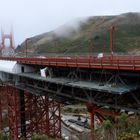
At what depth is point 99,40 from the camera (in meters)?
126

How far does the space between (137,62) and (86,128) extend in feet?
101

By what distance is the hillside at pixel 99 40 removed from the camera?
4520 inches

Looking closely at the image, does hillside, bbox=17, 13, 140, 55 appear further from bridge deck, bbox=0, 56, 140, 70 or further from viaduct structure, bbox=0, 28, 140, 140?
bridge deck, bbox=0, 56, 140, 70

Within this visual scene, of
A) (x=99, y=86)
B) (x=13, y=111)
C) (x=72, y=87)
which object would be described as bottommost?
(x=13, y=111)

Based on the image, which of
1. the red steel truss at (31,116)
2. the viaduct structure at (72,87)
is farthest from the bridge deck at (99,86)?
the red steel truss at (31,116)

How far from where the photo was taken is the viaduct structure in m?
17.4

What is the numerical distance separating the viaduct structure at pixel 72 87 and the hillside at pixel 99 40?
48767 millimetres

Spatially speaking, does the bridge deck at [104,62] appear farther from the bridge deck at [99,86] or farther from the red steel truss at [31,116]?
the red steel truss at [31,116]

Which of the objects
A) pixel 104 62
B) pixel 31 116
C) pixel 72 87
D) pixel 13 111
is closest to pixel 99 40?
pixel 31 116

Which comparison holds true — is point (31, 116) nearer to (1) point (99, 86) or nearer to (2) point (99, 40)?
(1) point (99, 86)

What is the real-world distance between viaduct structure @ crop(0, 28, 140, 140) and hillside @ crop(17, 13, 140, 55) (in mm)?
48767

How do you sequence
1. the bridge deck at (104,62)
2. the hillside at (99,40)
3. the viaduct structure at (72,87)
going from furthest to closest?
the hillside at (99,40)
the viaduct structure at (72,87)
the bridge deck at (104,62)

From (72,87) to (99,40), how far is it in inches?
4141

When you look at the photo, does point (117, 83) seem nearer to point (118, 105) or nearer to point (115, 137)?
point (118, 105)
